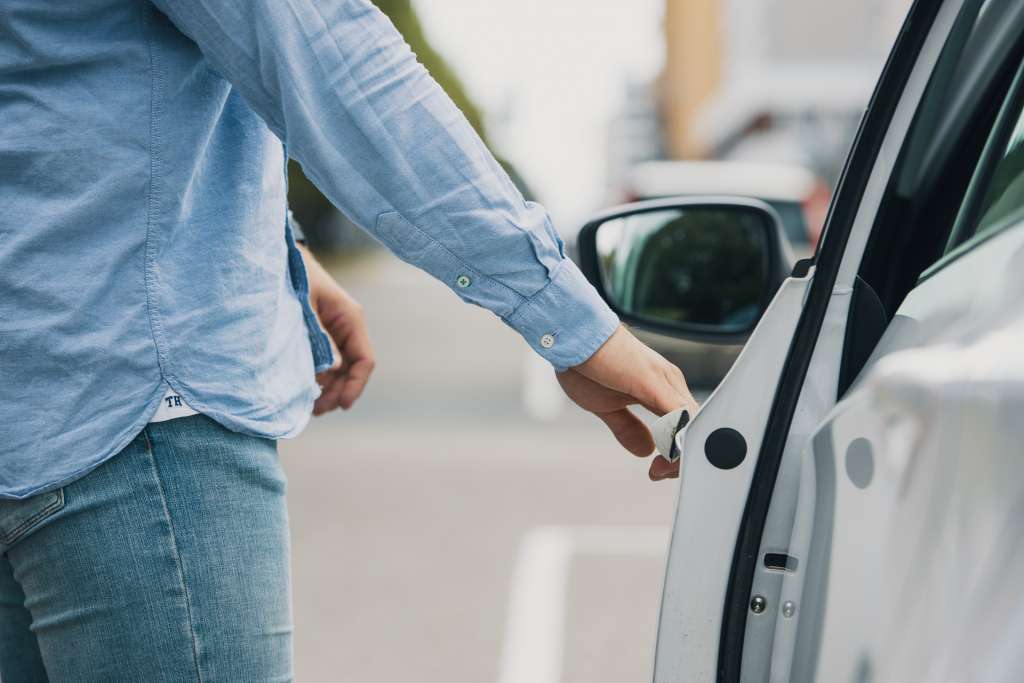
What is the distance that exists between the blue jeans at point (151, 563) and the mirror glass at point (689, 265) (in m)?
0.62

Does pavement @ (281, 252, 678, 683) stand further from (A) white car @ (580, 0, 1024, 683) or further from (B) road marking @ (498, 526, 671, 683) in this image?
(A) white car @ (580, 0, 1024, 683)

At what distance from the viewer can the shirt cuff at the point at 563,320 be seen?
47.8 inches

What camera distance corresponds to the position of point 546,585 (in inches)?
200

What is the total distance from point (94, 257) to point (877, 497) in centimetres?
73

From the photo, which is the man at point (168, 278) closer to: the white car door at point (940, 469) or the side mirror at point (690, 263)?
the white car door at point (940, 469)

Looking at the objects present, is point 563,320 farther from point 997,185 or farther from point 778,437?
point 997,185

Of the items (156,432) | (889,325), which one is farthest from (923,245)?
(156,432)

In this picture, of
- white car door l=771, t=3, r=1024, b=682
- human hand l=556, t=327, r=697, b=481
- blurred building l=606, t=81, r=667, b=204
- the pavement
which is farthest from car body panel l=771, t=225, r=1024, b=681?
blurred building l=606, t=81, r=667, b=204

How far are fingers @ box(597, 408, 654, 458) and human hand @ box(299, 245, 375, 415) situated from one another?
485 mm

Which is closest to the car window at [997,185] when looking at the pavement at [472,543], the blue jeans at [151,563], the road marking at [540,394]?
the blue jeans at [151,563]

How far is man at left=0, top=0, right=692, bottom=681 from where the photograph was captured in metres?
1.17

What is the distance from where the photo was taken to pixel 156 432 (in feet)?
3.94

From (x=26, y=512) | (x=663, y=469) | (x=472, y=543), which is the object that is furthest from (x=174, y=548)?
(x=472, y=543)

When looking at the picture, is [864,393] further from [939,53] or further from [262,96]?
[262,96]
